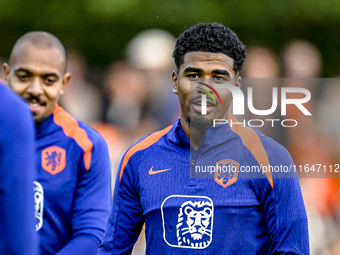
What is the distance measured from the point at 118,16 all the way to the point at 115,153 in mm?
1919

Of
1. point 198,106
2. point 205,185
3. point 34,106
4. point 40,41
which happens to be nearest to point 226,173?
point 205,185

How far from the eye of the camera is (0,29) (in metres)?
7.30

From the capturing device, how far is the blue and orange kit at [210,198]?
284 cm

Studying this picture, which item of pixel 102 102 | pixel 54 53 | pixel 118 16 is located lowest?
pixel 54 53

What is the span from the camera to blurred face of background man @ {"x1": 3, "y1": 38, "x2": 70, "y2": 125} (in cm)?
393

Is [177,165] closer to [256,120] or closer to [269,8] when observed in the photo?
[256,120]

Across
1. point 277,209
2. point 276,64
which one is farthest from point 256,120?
point 277,209

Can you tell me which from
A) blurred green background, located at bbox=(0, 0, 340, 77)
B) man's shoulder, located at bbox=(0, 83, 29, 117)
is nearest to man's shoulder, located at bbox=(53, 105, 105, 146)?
man's shoulder, located at bbox=(0, 83, 29, 117)

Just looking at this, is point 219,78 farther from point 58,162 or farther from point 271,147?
point 58,162

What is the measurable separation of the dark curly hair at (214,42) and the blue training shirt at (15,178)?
1618 mm

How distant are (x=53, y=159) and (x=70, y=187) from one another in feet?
0.79

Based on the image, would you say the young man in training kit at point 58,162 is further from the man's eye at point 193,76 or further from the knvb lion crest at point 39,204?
the man's eye at point 193,76

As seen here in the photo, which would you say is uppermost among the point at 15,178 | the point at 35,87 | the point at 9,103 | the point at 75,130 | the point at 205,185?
the point at 35,87

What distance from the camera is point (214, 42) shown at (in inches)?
127
